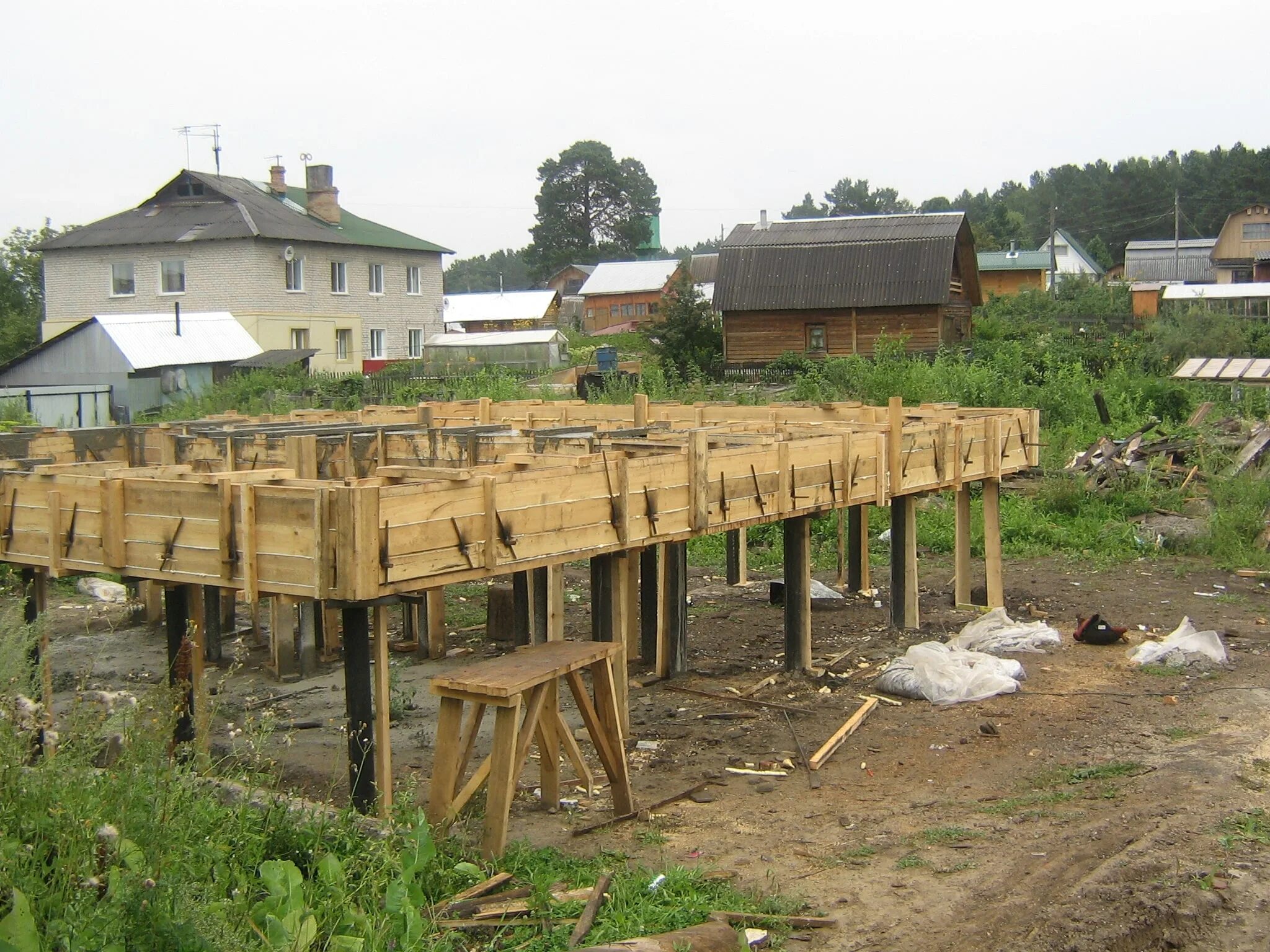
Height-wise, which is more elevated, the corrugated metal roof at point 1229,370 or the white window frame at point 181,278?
the white window frame at point 181,278

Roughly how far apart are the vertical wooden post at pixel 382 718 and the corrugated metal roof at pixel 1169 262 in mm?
73848

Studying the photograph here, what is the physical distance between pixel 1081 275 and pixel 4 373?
165ft

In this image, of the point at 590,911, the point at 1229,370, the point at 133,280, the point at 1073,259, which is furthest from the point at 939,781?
the point at 1073,259

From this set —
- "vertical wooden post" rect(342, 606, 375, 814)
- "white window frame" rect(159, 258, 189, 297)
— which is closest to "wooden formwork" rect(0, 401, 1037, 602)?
"vertical wooden post" rect(342, 606, 375, 814)

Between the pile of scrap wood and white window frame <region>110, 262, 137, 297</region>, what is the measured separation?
31183 millimetres

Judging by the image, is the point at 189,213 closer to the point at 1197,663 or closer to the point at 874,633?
the point at 874,633

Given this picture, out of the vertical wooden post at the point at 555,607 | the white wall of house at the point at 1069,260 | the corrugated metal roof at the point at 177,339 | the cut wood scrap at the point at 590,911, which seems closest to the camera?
the cut wood scrap at the point at 590,911

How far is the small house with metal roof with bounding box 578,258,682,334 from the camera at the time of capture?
69.6 m

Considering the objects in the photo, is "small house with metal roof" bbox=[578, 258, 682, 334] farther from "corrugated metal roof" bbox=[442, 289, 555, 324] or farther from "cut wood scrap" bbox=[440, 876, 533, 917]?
"cut wood scrap" bbox=[440, 876, 533, 917]

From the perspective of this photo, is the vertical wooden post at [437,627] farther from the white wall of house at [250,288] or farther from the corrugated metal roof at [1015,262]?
the corrugated metal roof at [1015,262]

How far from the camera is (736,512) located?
10.3 metres

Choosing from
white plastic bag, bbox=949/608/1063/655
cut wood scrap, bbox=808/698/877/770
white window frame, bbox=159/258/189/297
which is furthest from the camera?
white window frame, bbox=159/258/189/297

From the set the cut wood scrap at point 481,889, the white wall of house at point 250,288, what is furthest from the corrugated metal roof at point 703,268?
the cut wood scrap at point 481,889

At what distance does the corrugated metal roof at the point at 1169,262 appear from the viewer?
76.9m
